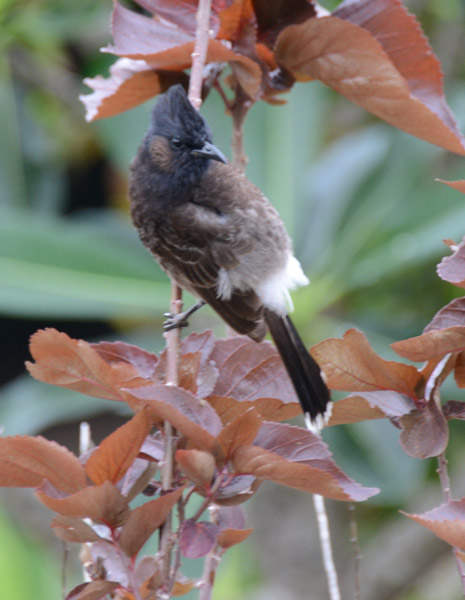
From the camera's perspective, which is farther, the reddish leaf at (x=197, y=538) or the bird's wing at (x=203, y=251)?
the bird's wing at (x=203, y=251)

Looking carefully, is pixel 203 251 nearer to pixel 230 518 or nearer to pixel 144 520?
pixel 230 518

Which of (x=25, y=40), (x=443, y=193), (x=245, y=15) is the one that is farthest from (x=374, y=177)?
(x=245, y=15)

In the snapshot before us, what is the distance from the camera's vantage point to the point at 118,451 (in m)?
0.92

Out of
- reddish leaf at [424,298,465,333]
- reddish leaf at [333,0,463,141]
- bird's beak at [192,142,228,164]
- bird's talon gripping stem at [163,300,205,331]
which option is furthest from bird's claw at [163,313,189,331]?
reddish leaf at [333,0,463,141]

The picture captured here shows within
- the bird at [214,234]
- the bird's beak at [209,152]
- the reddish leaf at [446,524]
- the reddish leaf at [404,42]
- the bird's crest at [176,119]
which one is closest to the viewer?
the reddish leaf at [446,524]

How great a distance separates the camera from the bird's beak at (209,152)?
1757 mm

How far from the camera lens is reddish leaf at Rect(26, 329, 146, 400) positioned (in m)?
1.00

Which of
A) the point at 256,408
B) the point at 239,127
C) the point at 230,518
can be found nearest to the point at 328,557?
the point at 230,518

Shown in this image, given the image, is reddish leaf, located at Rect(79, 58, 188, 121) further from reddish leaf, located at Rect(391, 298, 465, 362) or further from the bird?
reddish leaf, located at Rect(391, 298, 465, 362)

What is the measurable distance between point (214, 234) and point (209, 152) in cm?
23

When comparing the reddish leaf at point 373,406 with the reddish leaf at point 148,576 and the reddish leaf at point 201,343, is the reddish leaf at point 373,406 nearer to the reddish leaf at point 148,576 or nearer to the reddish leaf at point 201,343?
the reddish leaf at point 201,343

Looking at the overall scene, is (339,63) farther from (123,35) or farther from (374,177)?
(374,177)

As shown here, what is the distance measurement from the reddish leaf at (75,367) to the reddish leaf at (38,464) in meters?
0.11

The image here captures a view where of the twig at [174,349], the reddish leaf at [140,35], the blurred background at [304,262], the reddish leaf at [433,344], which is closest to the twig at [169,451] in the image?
the twig at [174,349]
